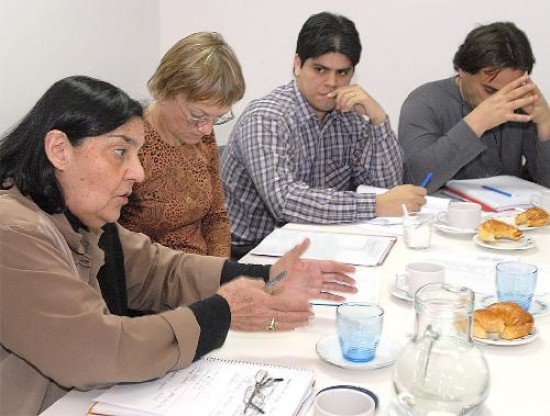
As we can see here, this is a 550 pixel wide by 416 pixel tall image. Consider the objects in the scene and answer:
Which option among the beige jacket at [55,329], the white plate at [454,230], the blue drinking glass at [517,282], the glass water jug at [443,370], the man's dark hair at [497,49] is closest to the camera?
the glass water jug at [443,370]

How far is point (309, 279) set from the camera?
60.2 inches

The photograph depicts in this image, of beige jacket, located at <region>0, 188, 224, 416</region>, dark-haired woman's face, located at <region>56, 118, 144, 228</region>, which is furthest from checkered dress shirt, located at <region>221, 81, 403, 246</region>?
beige jacket, located at <region>0, 188, 224, 416</region>

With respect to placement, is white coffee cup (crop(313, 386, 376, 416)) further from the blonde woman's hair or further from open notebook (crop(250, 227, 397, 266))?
the blonde woman's hair

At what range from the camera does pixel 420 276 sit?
1499 millimetres

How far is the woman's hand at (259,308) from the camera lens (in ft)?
4.31

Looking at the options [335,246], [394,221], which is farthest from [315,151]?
[335,246]

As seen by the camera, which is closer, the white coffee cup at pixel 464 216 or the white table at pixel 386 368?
the white table at pixel 386 368

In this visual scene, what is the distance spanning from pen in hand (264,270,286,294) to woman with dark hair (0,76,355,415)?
0.06 feet

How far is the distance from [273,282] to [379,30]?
7.62 ft

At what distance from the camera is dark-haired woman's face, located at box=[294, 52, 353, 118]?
8.11ft

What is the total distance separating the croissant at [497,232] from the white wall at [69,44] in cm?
166

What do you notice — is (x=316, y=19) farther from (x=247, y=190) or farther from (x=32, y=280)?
(x=32, y=280)

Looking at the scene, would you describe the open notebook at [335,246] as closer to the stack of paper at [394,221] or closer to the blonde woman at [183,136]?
the stack of paper at [394,221]

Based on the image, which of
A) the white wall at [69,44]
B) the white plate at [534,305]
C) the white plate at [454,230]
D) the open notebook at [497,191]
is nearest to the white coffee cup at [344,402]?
→ the white plate at [534,305]
